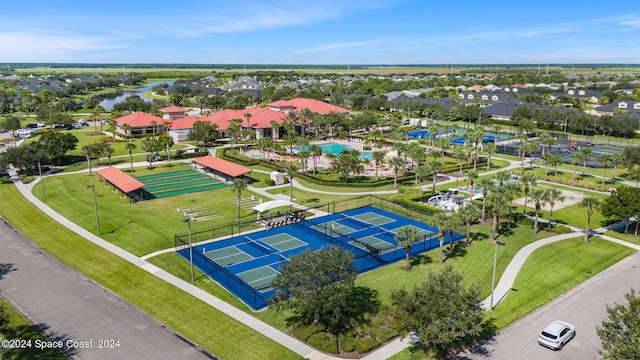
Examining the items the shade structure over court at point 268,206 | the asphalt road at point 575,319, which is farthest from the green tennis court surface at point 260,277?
the asphalt road at point 575,319

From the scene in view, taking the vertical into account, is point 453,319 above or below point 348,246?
above

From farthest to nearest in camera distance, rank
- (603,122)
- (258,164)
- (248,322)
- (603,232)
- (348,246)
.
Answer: (603,122) < (258,164) < (603,232) < (348,246) < (248,322)

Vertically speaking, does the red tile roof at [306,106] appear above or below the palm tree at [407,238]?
above

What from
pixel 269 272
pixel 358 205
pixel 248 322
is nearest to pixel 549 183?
pixel 358 205

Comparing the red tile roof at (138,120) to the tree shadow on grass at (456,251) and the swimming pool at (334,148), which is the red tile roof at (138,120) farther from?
the tree shadow on grass at (456,251)

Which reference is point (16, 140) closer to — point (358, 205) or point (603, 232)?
point (358, 205)

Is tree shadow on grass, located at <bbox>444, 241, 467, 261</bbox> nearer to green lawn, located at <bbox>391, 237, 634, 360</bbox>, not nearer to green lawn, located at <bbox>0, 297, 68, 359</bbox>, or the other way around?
green lawn, located at <bbox>391, 237, 634, 360</bbox>
